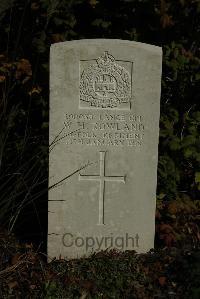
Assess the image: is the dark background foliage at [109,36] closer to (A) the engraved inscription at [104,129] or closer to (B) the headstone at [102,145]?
(B) the headstone at [102,145]

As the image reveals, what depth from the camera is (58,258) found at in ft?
13.4

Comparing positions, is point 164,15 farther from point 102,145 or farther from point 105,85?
point 102,145

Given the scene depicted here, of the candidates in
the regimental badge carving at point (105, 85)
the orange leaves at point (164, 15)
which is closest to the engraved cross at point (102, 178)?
the regimental badge carving at point (105, 85)

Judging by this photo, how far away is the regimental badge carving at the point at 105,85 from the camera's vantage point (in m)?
3.70

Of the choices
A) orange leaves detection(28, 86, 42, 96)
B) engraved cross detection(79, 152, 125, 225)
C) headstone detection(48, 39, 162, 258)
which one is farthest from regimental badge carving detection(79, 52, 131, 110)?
orange leaves detection(28, 86, 42, 96)

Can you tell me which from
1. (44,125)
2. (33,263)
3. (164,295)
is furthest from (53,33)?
(164,295)

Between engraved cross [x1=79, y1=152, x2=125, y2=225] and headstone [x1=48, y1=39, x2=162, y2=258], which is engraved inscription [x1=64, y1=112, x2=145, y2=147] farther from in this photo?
engraved cross [x1=79, y1=152, x2=125, y2=225]

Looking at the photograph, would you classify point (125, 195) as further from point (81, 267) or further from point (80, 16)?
point (80, 16)

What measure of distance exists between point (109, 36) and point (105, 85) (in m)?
1.46

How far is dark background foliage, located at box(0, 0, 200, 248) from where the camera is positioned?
4652 mm

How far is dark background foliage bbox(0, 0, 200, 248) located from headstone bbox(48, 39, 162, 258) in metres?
0.62

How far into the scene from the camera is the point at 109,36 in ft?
16.7

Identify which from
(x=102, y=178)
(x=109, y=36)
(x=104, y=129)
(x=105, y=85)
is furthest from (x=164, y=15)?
(x=102, y=178)

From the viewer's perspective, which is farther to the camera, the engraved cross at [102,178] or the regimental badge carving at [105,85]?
the engraved cross at [102,178]
